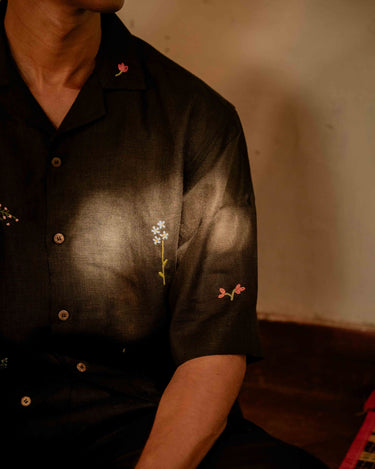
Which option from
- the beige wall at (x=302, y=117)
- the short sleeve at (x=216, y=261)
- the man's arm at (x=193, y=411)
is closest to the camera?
the man's arm at (x=193, y=411)

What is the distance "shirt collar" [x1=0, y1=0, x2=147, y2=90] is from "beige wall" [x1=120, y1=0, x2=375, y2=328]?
0.51 m

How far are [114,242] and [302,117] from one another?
0.75m

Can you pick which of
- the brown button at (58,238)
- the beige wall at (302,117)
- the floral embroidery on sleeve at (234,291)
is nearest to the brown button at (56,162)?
the brown button at (58,238)

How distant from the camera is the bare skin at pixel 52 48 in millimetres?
1073

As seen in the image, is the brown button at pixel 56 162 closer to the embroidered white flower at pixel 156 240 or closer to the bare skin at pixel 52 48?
the bare skin at pixel 52 48

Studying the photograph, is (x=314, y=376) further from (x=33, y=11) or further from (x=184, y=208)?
(x=33, y=11)

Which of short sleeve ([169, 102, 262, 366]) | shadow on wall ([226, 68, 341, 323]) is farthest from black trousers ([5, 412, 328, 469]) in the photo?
shadow on wall ([226, 68, 341, 323])

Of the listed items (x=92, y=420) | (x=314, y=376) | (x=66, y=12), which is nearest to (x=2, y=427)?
(x=92, y=420)

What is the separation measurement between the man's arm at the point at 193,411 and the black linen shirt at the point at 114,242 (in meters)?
0.03

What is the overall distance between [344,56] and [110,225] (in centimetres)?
79

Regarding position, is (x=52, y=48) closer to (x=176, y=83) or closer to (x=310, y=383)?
(x=176, y=83)

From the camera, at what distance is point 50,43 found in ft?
3.57

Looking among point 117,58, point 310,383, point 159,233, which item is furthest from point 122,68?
point 310,383

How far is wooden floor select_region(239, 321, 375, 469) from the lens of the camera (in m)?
1.62
